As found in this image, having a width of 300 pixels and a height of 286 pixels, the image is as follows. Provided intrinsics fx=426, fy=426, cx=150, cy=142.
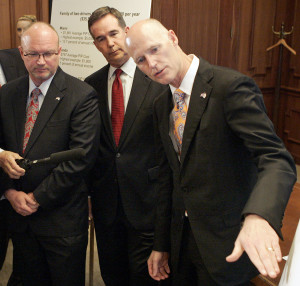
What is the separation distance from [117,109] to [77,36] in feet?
5.12

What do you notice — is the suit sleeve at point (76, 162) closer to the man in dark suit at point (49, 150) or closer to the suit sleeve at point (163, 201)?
the man in dark suit at point (49, 150)

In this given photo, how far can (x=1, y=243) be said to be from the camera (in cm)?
263

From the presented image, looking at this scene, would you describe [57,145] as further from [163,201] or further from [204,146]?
[204,146]

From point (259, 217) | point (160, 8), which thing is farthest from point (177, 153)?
point (160, 8)

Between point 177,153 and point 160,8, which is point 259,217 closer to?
point 177,153

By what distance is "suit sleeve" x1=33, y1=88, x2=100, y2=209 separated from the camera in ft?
6.14

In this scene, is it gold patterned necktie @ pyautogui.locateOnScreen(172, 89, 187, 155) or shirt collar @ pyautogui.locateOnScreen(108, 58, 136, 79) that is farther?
shirt collar @ pyautogui.locateOnScreen(108, 58, 136, 79)

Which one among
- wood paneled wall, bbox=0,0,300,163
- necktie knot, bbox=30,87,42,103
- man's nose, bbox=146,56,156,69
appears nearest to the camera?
man's nose, bbox=146,56,156,69

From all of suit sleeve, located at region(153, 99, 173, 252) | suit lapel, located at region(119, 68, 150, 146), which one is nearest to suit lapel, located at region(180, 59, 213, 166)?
suit sleeve, located at region(153, 99, 173, 252)

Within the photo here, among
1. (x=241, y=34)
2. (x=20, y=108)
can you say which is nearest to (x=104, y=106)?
(x=20, y=108)

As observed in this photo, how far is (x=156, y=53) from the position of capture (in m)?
1.44

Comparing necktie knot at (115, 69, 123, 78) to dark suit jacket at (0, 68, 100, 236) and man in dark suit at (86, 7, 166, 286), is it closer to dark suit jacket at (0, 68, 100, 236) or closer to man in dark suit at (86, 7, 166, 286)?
man in dark suit at (86, 7, 166, 286)

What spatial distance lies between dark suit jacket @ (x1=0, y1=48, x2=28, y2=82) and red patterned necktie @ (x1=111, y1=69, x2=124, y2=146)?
134 centimetres

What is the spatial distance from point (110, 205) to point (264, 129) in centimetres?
113
